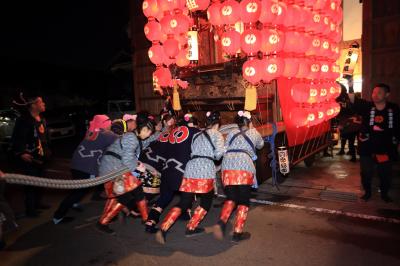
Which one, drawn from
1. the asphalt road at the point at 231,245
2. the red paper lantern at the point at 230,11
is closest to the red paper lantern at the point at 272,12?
the red paper lantern at the point at 230,11

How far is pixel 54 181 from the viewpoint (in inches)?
172

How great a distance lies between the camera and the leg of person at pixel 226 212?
489 cm

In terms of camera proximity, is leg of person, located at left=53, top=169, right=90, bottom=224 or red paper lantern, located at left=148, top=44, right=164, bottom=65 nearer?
leg of person, located at left=53, top=169, right=90, bottom=224

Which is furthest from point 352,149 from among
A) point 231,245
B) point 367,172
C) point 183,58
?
point 231,245

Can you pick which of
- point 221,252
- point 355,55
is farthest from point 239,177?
point 355,55

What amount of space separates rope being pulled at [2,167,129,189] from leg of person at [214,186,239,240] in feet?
5.31

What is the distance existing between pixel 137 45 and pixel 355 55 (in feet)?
28.0

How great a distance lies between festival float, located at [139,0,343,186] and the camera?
23.2ft

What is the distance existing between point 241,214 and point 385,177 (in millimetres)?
3063

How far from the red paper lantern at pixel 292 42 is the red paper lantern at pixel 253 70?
0.84 m

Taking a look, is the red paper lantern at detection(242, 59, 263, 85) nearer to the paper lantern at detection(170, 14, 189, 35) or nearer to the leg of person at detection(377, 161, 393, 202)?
the paper lantern at detection(170, 14, 189, 35)

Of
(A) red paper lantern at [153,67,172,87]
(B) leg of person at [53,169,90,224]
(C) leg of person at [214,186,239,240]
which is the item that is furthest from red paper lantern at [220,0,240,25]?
(B) leg of person at [53,169,90,224]

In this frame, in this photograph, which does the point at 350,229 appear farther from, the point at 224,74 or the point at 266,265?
the point at 224,74

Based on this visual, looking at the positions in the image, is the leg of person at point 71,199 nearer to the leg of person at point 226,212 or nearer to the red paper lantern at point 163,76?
the leg of person at point 226,212
